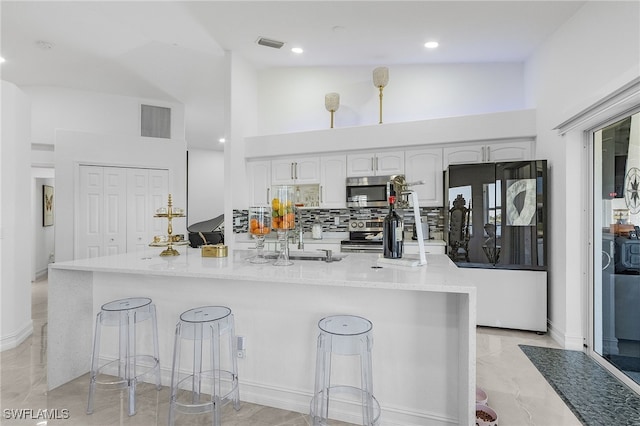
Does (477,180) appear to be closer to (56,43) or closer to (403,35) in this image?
(403,35)

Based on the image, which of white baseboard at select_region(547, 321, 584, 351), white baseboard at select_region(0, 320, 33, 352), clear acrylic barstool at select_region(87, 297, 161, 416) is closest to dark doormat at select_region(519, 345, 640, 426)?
white baseboard at select_region(547, 321, 584, 351)

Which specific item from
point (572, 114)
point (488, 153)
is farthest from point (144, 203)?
point (572, 114)

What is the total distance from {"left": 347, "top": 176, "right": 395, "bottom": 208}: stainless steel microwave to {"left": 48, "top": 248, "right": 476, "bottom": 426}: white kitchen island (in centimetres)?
199

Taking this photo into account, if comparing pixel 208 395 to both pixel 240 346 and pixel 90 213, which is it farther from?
pixel 90 213

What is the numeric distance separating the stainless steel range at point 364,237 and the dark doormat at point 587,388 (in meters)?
1.94

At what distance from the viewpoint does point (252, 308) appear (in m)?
2.25

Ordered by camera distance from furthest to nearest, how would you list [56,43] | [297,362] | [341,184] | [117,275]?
1. [341,184]
2. [56,43]
3. [117,275]
4. [297,362]

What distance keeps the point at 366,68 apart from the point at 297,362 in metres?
4.24

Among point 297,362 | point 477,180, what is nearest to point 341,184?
point 477,180

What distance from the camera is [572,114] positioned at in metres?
2.86

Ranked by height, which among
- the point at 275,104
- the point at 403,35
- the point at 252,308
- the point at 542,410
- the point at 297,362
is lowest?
the point at 542,410

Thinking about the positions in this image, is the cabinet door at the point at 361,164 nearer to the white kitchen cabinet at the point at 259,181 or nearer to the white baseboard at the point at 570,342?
the white kitchen cabinet at the point at 259,181

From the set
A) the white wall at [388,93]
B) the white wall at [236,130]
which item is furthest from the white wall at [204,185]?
the white wall at [236,130]

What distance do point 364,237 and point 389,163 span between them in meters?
1.09
